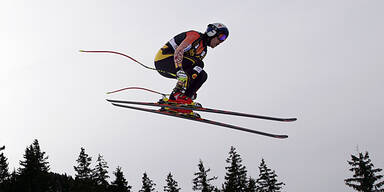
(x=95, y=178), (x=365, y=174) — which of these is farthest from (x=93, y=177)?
(x=365, y=174)

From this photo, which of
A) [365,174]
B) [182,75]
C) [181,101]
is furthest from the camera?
[365,174]

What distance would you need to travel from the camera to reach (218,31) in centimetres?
778

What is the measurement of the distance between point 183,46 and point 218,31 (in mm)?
830

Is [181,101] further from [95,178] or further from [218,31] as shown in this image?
[95,178]

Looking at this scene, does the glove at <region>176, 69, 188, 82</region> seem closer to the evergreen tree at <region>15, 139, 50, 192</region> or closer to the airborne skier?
the airborne skier

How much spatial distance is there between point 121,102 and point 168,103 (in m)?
1.31

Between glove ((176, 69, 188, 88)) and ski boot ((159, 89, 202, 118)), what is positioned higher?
glove ((176, 69, 188, 88))

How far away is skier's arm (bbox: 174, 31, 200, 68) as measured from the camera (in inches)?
302

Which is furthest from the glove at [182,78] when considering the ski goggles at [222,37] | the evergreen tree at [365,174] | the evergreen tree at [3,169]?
the evergreen tree at [3,169]

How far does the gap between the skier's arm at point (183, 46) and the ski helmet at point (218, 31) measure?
0.91ft

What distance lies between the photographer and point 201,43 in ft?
26.1

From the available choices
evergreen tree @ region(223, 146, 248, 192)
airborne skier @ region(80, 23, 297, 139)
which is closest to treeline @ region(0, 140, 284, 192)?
evergreen tree @ region(223, 146, 248, 192)

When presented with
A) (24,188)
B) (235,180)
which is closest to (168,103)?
(235,180)

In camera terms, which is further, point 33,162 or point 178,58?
point 33,162
